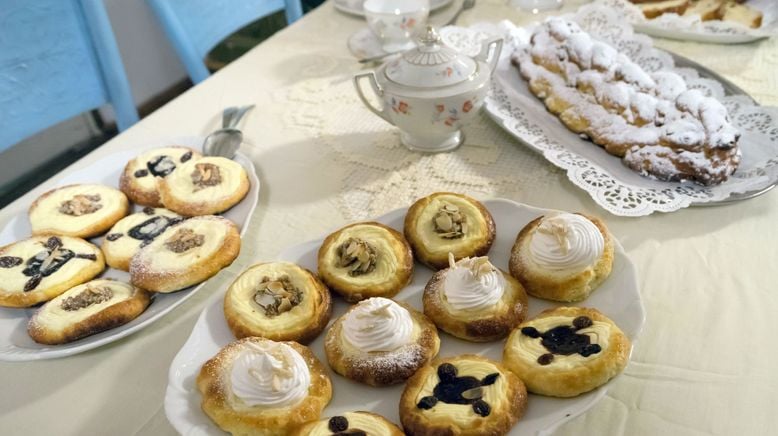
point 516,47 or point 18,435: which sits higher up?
point 516,47

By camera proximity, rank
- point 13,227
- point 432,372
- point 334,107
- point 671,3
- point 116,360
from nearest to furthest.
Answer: point 432,372 < point 116,360 < point 13,227 < point 334,107 < point 671,3

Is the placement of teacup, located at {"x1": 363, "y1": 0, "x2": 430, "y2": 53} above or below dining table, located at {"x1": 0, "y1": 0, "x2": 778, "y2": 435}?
above

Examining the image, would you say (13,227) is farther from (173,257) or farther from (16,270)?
(173,257)

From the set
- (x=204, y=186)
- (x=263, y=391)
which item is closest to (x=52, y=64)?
(x=204, y=186)

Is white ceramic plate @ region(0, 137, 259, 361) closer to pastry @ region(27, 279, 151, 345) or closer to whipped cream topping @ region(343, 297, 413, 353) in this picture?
pastry @ region(27, 279, 151, 345)

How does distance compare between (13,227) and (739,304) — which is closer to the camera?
(739,304)

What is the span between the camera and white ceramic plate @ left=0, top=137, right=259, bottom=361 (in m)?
0.81

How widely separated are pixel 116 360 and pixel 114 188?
1.37ft

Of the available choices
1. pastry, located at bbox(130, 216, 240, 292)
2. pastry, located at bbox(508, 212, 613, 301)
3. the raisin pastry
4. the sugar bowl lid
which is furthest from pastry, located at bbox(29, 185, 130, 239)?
pastry, located at bbox(508, 212, 613, 301)

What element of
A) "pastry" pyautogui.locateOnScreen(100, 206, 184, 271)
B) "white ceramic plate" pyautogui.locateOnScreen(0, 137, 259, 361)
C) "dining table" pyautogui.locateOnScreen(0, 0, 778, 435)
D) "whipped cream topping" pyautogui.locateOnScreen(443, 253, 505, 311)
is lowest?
"dining table" pyautogui.locateOnScreen(0, 0, 778, 435)

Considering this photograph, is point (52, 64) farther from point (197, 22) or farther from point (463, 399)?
point (463, 399)

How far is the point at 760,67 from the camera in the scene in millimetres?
1429

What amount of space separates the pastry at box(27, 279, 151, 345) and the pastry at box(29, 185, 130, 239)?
0.53 feet

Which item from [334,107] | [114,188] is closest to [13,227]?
[114,188]
